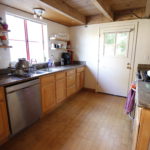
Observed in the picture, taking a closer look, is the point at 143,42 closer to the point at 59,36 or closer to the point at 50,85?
the point at 59,36

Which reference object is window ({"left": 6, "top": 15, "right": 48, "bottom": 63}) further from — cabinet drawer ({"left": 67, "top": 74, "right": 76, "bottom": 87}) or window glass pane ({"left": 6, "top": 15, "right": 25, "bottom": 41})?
cabinet drawer ({"left": 67, "top": 74, "right": 76, "bottom": 87})

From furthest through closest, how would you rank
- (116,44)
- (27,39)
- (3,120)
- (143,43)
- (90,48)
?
(90,48), (116,44), (143,43), (27,39), (3,120)

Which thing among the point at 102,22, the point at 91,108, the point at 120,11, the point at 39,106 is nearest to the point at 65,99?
the point at 91,108

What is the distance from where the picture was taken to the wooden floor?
5.55ft

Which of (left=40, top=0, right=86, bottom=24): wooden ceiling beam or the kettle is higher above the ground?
(left=40, top=0, right=86, bottom=24): wooden ceiling beam

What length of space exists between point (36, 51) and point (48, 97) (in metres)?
1.31

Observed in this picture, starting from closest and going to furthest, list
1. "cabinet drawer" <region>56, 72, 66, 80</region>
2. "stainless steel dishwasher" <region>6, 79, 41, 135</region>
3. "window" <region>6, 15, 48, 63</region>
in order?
"stainless steel dishwasher" <region>6, 79, 41, 135</region> < "window" <region>6, 15, 48, 63</region> < "cabinet drawer" <region>56, 72, 66, 80</region>

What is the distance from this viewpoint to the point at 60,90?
277 centimetres

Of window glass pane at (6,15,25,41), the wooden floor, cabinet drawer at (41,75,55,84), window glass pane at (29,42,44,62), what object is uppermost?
window glass pane at (6,15,25,41)

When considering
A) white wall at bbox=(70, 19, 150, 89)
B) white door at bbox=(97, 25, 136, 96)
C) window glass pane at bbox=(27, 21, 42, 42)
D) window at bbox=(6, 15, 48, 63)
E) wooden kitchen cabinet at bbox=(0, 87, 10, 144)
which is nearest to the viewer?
wooden kitchen cabinet at bbox=(0, 87, 10, 144)

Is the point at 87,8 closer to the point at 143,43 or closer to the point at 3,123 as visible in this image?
the point at 143,43

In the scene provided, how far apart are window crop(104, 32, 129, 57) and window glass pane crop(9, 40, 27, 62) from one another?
2227 millimetres

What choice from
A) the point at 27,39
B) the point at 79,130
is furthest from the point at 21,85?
the point at 27,39

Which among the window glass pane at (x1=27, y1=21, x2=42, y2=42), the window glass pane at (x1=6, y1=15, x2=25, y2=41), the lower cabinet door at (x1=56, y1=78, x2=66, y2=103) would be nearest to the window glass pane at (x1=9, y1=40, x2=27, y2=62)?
the window glass pane at (x1=6, y1=15, x2=25, y2=41)
